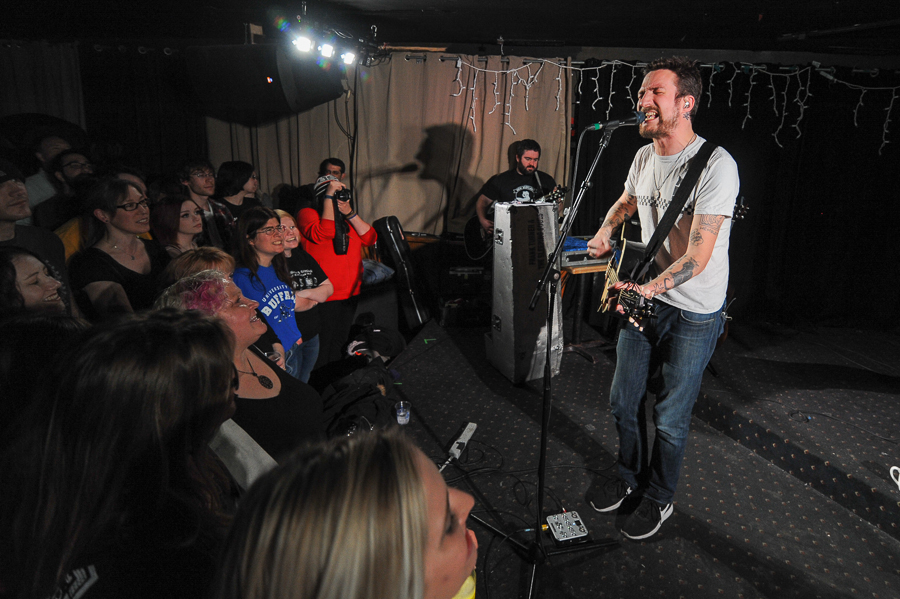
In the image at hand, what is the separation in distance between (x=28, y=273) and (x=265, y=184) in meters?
4.28

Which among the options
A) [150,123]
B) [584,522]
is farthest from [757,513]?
[150,123]

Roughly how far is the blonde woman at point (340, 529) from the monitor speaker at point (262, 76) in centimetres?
407

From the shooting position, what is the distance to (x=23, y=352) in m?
1.15

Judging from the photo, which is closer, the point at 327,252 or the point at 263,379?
the point at 263,379

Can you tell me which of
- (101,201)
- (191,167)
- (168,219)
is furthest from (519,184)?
(101,201)

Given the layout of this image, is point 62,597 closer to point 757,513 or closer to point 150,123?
point 757,513

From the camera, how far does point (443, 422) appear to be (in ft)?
9.79

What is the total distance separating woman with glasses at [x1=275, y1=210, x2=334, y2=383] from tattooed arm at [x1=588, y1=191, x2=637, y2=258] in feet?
5.43

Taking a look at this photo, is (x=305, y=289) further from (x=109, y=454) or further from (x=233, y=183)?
(x=109, y=454)

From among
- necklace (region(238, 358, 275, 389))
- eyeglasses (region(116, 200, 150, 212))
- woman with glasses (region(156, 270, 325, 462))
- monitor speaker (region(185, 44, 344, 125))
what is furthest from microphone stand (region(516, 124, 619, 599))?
monitor speaker (region(185, 44, 344, 125))

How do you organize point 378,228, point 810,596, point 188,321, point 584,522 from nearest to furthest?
point 188,321 → point 810,596 → point 584,522 → point 378,228

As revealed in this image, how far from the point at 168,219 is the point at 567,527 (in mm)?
2757

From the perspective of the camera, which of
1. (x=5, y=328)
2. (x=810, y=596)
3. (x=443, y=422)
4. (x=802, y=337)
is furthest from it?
(x=802, y=337)

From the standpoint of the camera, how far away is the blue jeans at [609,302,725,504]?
190 cm
